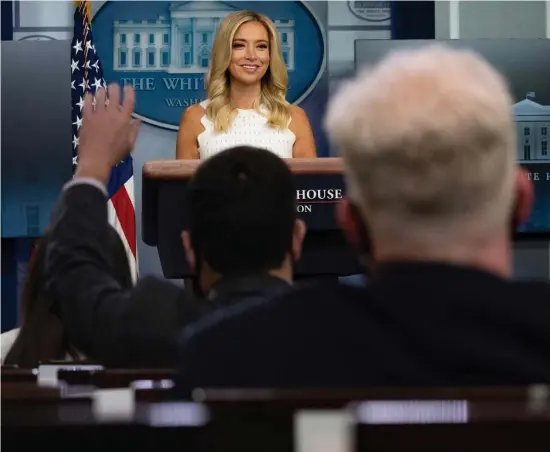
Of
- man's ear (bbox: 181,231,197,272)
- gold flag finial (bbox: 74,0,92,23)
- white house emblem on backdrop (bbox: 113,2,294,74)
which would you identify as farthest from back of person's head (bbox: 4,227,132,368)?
white house emblem on backdrop (bbox: 113,2,294,74)

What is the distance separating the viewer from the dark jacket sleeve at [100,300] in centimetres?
127

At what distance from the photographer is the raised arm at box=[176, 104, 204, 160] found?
388 cm

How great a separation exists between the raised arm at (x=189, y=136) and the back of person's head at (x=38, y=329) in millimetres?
2035

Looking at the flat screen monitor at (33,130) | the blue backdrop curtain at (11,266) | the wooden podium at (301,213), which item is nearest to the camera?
the wooden podium at (301,213)

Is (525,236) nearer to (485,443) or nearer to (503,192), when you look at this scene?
(503,192)

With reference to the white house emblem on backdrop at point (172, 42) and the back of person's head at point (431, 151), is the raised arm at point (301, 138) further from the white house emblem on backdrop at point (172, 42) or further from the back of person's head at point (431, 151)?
the back of person's head at point (431, 151)

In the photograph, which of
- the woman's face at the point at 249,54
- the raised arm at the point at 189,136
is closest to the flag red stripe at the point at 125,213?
the raised arm at the point at 189,136

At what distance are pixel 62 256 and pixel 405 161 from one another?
1.72ft

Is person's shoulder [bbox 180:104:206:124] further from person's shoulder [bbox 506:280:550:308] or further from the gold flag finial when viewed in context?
person's shoulder [bbox 506:280:550:308]

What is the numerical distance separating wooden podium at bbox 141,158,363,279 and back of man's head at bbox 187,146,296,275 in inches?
60.8

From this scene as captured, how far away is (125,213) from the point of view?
4605mm

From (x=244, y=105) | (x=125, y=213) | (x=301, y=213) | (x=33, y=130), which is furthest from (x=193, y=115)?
(x=33, y=130)

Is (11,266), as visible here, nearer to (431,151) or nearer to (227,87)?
(227,87)

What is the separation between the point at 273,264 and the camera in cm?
140
